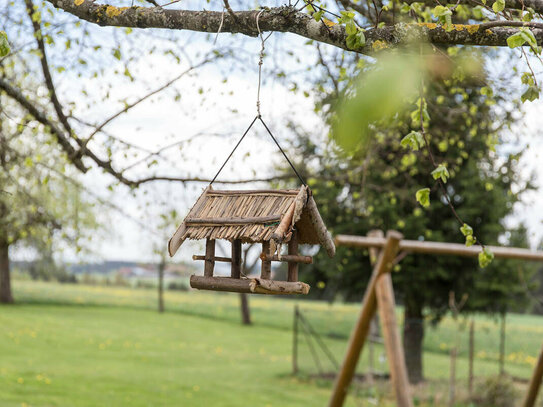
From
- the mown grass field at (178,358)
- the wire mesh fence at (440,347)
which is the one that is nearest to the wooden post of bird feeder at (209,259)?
the mown grass field at (178,358)

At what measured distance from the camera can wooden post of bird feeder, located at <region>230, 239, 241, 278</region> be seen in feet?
8.91

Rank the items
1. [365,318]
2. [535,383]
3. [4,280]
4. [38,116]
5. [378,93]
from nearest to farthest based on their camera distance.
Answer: [378,93] < [38,116] < [365,318] < [535,383] < [4,280]

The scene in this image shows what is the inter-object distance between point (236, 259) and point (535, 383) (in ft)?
16.9

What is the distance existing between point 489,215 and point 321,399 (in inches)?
182

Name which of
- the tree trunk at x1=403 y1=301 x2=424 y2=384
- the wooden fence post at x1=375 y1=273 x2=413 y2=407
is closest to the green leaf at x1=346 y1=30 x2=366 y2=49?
the wooden fence post at x1=375 y1=273 x2=413 y2=407

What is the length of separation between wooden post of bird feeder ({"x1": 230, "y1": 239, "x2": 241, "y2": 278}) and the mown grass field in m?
7.49

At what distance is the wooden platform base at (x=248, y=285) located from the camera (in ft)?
8.02

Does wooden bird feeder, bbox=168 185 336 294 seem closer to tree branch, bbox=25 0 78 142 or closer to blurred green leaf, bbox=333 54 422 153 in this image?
blurred green leaf, bbox=333 54 422 153

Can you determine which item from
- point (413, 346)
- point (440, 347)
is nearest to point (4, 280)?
point (440, 347)

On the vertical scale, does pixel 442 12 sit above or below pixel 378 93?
above

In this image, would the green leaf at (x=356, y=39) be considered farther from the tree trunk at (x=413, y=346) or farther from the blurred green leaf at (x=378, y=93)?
the tree trunk at (x=413, y=346)

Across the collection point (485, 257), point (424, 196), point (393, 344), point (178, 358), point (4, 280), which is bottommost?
point (178, 358)

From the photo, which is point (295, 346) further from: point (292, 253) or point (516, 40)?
point (516, 40)

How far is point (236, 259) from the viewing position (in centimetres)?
274
